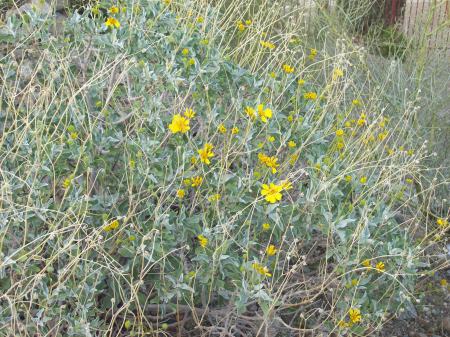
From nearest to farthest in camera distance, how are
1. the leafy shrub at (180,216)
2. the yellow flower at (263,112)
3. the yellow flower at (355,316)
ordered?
the leafy shrub at (180,216)
the yellow flower at (355,316)
the yellow flower at (263,112)

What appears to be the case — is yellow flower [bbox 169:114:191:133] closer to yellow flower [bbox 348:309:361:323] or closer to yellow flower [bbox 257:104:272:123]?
yellow flower [bbox 257:104:272:123]

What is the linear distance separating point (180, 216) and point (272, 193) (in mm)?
338

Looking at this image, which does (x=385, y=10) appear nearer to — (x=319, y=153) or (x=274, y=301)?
(x=319, y=153)

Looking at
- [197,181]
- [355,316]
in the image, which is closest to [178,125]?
[197,181]

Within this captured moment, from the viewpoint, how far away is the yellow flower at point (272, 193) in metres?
2.58

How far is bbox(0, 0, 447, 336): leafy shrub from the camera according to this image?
252 centimetres

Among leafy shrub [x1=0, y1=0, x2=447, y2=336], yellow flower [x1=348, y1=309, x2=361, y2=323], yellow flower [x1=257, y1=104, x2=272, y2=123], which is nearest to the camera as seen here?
leafy shrub [x1=0, y1=0, x2=447, y2=336]

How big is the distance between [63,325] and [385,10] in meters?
8.50

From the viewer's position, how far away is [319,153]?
10.5ft

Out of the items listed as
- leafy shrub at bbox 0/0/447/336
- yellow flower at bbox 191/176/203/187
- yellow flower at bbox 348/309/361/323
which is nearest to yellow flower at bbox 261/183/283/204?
leafy shrub at bbox 0/0/447/336

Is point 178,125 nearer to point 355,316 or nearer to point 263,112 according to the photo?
point 263,112

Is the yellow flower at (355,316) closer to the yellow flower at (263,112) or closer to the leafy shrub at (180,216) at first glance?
the leafy shrub at (180,216)

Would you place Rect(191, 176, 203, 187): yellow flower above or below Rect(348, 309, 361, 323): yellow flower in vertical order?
above

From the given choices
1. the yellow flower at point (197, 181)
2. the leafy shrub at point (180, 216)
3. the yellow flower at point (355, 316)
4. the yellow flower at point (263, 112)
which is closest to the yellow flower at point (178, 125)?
the leafy shrub at point (180, 216)
